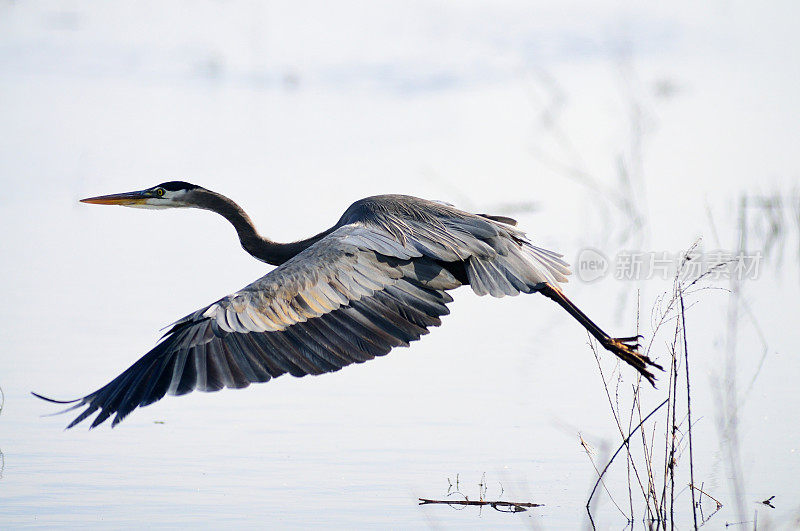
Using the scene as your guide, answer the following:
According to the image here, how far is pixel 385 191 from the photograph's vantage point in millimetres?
10914

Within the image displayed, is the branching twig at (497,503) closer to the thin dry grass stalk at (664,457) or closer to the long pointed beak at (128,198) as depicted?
the thin dry grass stalk at (664,457)

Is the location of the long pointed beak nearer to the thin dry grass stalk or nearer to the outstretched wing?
the outstretched wing

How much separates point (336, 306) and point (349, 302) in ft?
0.20

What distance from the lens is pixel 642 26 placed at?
57.5 ft

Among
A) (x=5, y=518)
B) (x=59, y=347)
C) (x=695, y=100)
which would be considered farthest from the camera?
(x=695, y=100)

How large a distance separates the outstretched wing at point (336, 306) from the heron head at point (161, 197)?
5.30 ft

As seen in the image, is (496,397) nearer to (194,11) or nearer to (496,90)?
(496,90)

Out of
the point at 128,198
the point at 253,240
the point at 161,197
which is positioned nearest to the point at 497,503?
the point at 253,240

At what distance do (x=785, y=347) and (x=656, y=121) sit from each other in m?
6.33

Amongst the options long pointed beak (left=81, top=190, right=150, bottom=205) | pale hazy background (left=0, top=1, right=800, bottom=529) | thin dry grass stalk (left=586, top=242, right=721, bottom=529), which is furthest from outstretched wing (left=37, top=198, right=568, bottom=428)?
long pointed beak (left=81, top=190, right=150, bottom=205)

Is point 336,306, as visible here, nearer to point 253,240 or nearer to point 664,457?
point 664,457

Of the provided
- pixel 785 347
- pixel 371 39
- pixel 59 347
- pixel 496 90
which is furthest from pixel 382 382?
pixel 371 39

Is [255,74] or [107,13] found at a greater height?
[107,13]

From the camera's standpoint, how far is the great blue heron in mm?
5145
